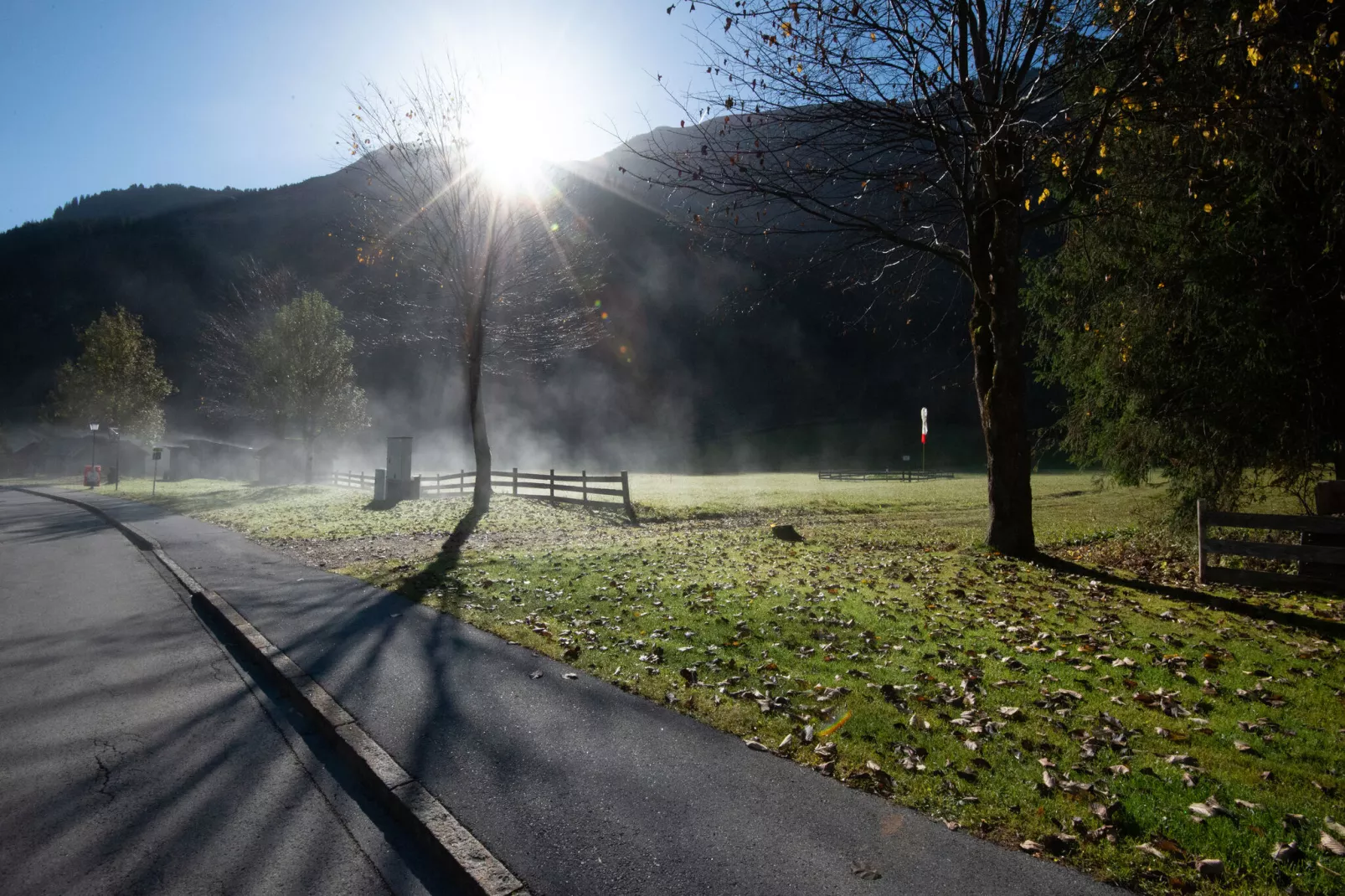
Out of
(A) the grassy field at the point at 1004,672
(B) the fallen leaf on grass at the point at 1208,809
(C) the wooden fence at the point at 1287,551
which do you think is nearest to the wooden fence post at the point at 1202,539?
(C) the wooden fence at the point at 1287,551

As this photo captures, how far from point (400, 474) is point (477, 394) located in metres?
5.59

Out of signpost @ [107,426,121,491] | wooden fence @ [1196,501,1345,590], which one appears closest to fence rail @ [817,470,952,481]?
wooden fence @ [1196,501,1345,590]

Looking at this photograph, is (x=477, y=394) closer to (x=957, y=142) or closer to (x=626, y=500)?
(x=626, y=500)

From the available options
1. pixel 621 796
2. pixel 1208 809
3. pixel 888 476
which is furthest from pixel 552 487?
pixel 888 476

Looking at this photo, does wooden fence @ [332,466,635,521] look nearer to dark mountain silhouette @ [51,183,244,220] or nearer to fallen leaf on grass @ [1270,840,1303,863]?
fallen leaf on grass @ [1270,840,1303,863]

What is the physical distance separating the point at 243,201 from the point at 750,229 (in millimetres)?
195657

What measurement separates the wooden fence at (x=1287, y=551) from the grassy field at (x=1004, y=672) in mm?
244

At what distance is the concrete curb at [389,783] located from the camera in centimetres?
308

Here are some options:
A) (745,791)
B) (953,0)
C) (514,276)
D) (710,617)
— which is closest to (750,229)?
(953,0)

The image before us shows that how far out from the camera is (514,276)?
22.9 meters

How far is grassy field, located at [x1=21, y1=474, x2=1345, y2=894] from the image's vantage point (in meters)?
3.37

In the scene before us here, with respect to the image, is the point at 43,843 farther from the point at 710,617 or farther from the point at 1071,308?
the point at 1071,308

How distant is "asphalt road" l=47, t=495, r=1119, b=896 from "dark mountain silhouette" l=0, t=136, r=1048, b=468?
82.4 m

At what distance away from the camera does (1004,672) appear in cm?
553
